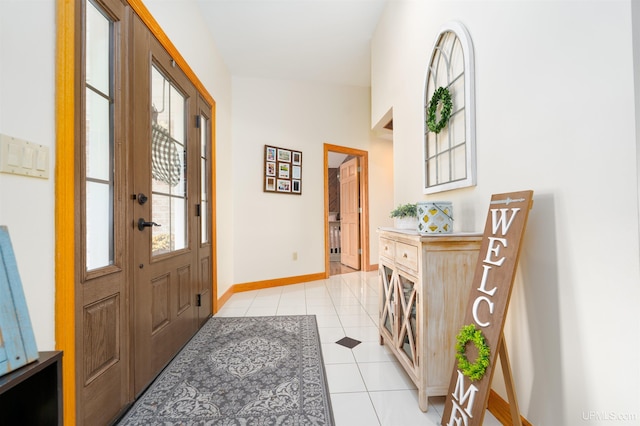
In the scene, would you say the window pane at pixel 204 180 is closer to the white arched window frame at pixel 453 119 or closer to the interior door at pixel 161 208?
the interior door at pixel 161 208

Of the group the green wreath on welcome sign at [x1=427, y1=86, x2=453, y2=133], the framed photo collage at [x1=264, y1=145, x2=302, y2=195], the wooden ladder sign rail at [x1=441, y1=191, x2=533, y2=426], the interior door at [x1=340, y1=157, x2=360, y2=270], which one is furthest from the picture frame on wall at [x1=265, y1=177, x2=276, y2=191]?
the wooden ladder sign rail at [x1=441, y1=191, x2=533, y2=426]

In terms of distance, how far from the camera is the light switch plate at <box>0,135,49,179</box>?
33.0 inches

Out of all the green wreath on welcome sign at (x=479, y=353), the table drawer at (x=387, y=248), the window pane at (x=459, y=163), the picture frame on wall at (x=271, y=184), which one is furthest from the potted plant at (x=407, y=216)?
the picture frame on wall at (x=271, y=184)

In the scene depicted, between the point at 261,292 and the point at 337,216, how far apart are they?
4.32 metres

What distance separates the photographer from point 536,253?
45.0 inches

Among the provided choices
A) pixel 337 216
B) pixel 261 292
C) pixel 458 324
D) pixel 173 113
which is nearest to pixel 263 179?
pixel 261 292

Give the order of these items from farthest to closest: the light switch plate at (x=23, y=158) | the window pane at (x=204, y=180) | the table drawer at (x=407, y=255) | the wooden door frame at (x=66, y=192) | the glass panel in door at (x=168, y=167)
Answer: the window pane at (x=204, y=180), the glass panel in door at (x=168, y=167), the table drawer at (x=407, y=255), the wooden door frame at (x=66, y=192), the light switch plate at (x=23, y=158)

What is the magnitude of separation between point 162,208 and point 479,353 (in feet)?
6.53

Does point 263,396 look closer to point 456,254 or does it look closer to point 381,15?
point 456,254

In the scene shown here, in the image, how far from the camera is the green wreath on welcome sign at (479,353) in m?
1.06

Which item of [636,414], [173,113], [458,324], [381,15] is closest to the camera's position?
[636,414]

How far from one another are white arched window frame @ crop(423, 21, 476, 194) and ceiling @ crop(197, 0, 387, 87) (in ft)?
4.59

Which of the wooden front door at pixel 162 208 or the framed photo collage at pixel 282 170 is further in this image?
the framed photo collage at pixel 282 170

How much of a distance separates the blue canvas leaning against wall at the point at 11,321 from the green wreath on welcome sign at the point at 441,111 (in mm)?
2011
